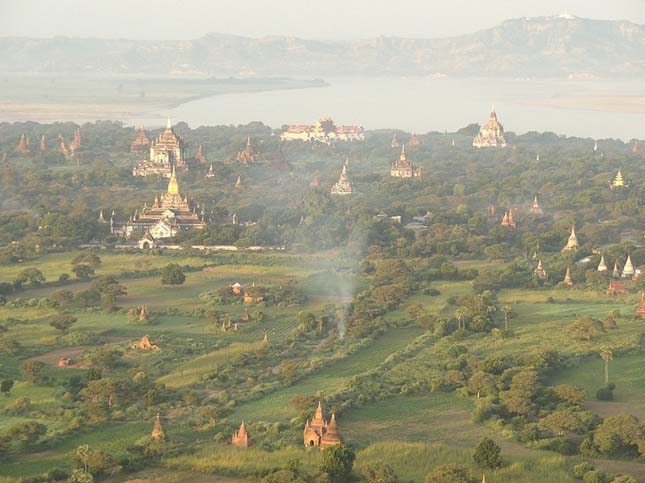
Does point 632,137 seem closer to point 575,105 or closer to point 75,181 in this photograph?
point 575,105

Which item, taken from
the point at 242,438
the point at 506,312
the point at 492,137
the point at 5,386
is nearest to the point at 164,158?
the point at 492,137

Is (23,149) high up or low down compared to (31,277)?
down

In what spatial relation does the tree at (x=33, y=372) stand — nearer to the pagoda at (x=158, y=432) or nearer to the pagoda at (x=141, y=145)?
the pagoda at (x=158, y=432)

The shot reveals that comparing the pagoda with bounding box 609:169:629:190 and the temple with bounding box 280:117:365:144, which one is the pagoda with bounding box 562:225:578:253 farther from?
the temple with bounding box 280:117:365:144

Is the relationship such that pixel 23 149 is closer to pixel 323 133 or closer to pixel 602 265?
pixel 323 133

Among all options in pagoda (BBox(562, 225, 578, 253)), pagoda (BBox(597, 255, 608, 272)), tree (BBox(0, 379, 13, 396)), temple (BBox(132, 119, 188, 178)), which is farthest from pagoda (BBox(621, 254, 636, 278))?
temple (BBox(132, 119, 188, 178))

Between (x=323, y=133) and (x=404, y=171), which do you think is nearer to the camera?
(x=404, y=171)

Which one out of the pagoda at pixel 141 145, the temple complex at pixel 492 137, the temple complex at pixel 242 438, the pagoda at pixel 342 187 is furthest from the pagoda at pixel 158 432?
the temple complex at pixel 492 137
